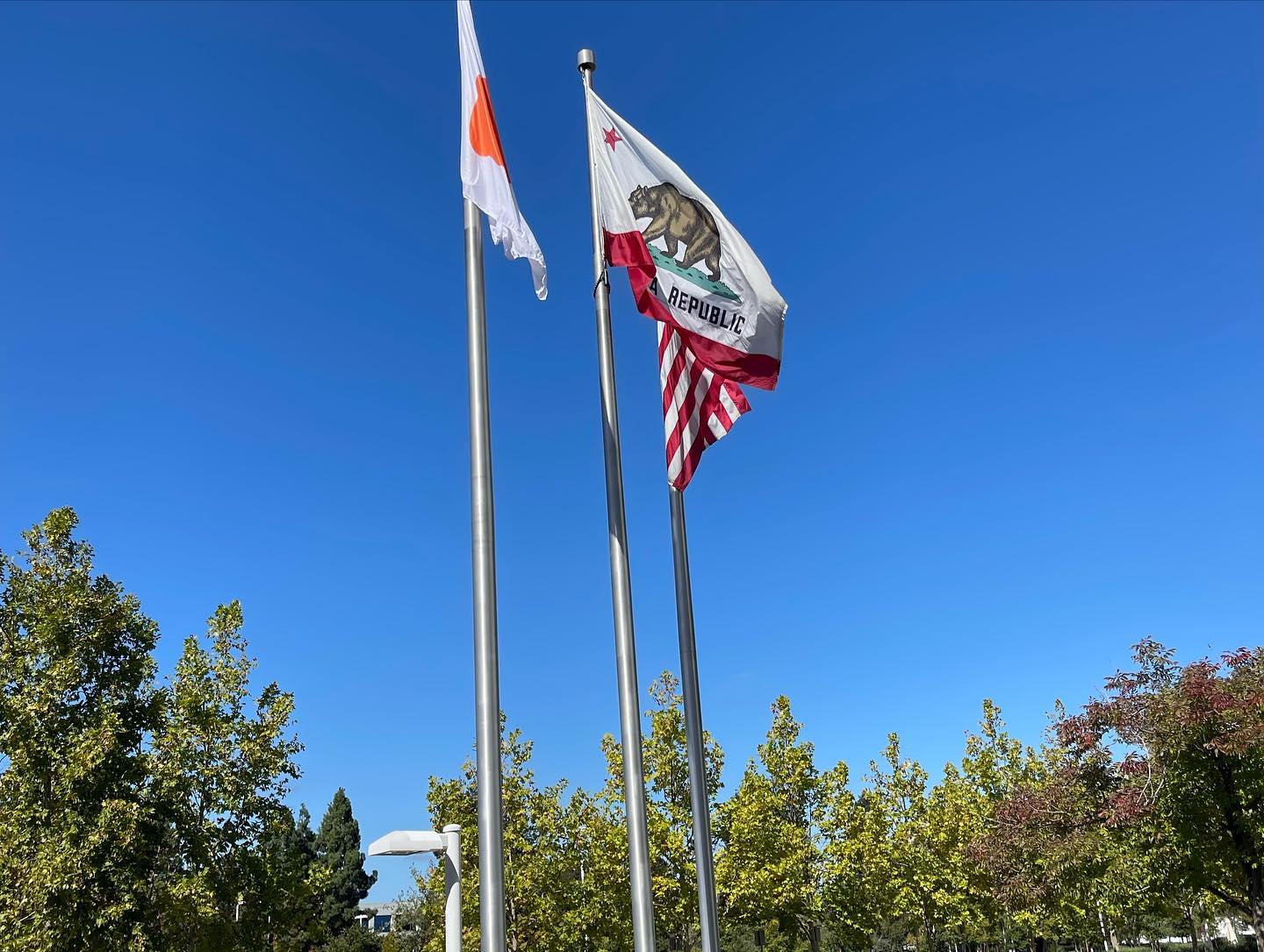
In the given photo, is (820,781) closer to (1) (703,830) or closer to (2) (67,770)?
(2) (67,770)

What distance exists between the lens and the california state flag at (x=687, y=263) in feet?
32.6

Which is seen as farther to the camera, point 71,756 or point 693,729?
point 71,756

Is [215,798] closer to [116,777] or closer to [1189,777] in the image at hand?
[116,777]

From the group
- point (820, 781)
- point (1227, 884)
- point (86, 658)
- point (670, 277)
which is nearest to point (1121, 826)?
point (1227, 884)

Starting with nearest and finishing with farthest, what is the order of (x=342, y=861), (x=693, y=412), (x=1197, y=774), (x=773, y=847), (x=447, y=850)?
(x=447, y=850) → (x=693, y=412) → (x=1197, y=774) → (x=773, y=847) → (x=342, y=861)

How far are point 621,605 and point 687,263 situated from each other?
11.7ft

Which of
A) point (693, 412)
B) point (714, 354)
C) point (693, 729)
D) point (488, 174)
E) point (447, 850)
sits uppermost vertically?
point (488, 174)

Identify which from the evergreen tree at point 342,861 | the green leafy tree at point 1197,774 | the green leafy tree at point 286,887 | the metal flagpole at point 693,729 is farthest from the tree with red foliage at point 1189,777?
the evergreen tree at point 342,861

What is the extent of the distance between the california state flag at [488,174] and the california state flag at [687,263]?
0.86 meters

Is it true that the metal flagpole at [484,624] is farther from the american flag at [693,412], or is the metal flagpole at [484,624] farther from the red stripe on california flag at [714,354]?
the american flag at [693,412]

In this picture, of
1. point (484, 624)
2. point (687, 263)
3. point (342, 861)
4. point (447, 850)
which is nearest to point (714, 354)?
point (687, 263)

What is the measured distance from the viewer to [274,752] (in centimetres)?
2645

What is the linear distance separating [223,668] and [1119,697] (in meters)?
22.7

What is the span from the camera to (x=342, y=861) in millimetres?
70312
